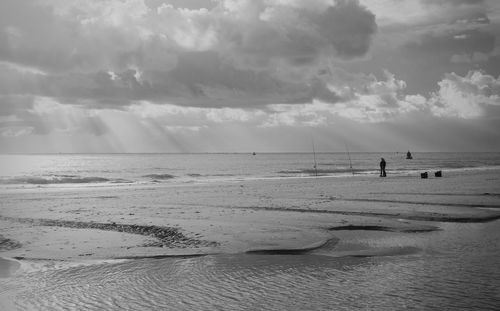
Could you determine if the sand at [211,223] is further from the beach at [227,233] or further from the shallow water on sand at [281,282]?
the shallow water on sand at [281,282]

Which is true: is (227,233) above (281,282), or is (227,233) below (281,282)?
above

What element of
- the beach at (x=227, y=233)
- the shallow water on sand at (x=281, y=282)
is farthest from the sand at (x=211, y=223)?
the shallow water on sand at (x=281, y=282)

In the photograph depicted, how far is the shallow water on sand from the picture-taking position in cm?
752

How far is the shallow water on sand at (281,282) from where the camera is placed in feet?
24.7

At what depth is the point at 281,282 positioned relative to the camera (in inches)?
346

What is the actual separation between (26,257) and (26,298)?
13.0 feet

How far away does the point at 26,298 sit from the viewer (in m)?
7.98

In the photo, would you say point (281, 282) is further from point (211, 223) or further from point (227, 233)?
point (211, 223)

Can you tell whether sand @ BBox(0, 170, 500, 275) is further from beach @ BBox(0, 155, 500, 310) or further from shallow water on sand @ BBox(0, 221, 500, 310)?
shallow water on sand @ BBox(0, 221, 500, 310)

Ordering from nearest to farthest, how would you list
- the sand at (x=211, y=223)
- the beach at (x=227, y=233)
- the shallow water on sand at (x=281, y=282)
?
the shallow water on sand at (x=281, y=282)
the beach at (x=227, y=233)
the sand at (x=211, y=223)

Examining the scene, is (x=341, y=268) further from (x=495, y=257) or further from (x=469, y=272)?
(x=495, y=257)

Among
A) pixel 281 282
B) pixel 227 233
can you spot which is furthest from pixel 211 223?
pixel 281 282

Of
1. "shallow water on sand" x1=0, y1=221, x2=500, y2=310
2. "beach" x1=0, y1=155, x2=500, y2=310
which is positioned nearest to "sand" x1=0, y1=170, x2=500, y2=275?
"beach" x1=0, y1=155, x2=500, y2=310

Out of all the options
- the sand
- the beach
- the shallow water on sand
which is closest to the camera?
the shallow water on sand
